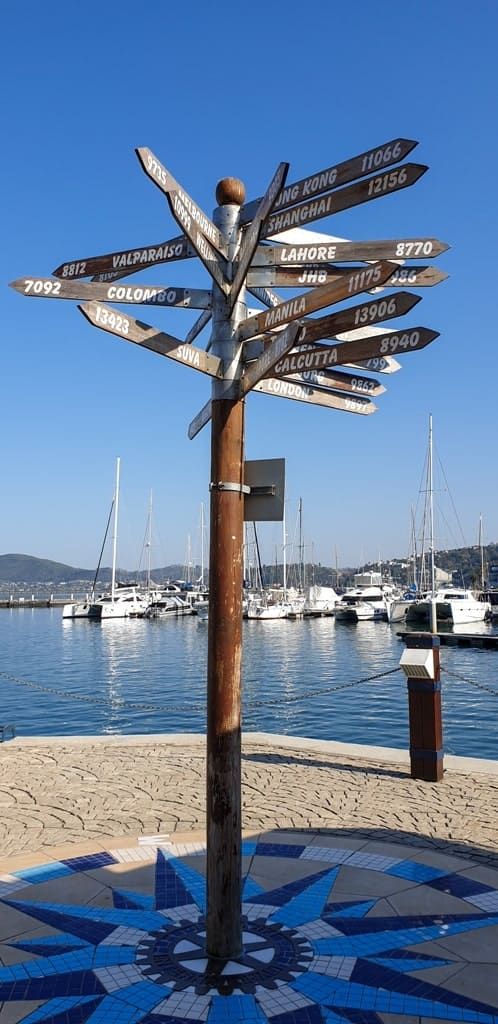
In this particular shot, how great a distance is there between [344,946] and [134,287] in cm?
443

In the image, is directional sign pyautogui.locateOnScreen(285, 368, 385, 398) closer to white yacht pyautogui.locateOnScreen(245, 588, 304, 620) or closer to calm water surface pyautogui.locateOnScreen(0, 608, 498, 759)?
A: calm water surface pyautogui.locateOnScreen(0, 608, 498, 759)

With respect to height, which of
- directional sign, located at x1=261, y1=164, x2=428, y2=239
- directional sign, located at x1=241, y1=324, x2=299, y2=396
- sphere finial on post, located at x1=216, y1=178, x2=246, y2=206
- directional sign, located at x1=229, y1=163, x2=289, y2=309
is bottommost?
directional sign, located at x1=241, y1=324, x2=299, y2=396

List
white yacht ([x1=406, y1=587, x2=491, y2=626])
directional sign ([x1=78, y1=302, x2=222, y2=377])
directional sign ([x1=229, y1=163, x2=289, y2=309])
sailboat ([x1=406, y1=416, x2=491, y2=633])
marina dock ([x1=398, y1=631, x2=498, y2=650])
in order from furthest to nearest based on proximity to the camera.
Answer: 1. white yacht ([x1=406, y1=587, x2=491, y2=626])
2. sailboat ([x1=406, y1=416, x2=491, y2=633])
3. marina dock ([x1=398, y1=631, x2=498, y2=650])
4. directional sign ([x1=78, y1=302, x2=222, y2=377])
5. directional sign ([x1=229, y1=163, x2=289, y2=309])

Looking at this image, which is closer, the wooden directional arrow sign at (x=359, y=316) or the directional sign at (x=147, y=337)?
the wooden directional arrow sign at (x=359, y=316)

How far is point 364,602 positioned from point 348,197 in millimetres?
70475

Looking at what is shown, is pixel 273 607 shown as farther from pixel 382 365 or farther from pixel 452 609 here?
pixel 382 365

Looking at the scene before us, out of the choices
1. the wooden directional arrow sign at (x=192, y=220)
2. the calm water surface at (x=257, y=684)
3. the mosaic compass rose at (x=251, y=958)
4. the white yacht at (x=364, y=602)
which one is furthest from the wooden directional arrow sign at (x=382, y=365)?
the white yacht at (x=364, y=602)

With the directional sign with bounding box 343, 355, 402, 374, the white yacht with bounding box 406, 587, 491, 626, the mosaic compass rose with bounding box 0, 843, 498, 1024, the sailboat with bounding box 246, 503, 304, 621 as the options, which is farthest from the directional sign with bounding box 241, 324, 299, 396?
the sailboat with bounding box 246, 503, 304, 621

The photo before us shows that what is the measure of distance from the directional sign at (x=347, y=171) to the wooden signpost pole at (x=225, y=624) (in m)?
0.51

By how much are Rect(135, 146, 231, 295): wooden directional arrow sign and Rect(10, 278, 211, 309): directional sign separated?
0.81 ft

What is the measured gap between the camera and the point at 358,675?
3422 centimetres

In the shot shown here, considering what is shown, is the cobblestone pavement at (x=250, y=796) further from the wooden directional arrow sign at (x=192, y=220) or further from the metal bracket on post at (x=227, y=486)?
the wooden directional arrow sign at (x=192, y=220)

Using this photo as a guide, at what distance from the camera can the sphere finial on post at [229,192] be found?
17.3 feet

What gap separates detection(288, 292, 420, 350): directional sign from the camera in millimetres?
4051
